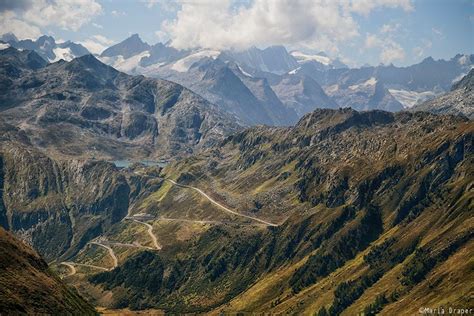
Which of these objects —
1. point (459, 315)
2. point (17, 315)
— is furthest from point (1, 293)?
point (459, 315)

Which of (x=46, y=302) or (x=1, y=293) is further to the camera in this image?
(x=46, y=302)

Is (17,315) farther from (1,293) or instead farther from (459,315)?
(459,315)

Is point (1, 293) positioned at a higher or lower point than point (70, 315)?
higher

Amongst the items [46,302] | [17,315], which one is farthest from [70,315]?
[17,315]

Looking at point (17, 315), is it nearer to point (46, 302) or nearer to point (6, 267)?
point (46, 302)

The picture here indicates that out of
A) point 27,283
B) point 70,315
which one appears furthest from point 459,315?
point 27,283

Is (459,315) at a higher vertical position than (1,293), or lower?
lower

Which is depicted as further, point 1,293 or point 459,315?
point 459,315

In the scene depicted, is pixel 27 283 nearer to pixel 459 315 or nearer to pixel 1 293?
pixel 1 293
